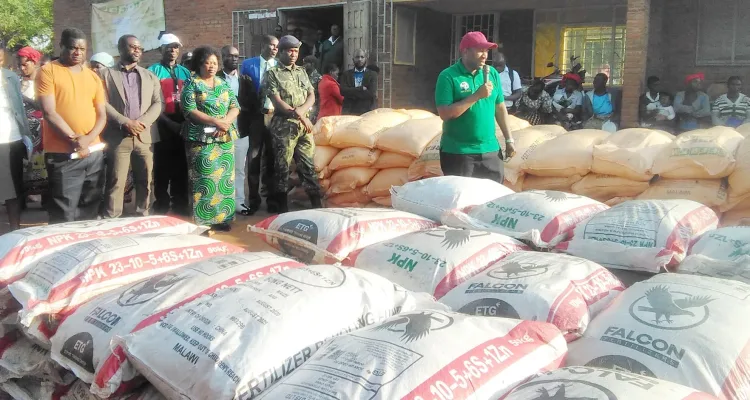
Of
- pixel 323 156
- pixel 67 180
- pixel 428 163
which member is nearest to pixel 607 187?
pixel 428 163

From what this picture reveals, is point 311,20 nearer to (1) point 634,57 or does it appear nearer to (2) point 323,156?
(1) point 634,57

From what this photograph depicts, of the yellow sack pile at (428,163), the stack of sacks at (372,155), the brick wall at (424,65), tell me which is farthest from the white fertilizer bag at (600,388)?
the brick wall at (424,65)

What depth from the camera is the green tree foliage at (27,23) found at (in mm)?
28359

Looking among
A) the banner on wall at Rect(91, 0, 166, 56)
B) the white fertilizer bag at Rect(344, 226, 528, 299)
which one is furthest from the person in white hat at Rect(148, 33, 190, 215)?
the banner on wall at Rect(91, 0, 166, 56)

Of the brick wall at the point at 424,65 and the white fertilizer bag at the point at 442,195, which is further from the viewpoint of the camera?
the brick wall at the point at 424,65

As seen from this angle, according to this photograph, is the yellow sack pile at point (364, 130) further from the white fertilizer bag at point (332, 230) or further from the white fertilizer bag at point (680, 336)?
the white fertilizer bag at point (680, 336)

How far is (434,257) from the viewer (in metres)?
2.33

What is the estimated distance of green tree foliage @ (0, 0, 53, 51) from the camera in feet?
93.0

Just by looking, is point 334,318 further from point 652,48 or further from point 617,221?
point 652,48

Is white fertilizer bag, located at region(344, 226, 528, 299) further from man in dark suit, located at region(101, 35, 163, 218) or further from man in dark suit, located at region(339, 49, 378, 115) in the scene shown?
man in dark suit, located at region(339, 49, 378, 115)

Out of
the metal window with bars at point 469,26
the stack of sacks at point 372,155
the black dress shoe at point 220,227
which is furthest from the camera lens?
the metal window with bars at point 469,26

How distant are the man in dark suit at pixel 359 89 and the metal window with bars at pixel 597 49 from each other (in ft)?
13.2

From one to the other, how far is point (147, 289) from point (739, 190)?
144 inches

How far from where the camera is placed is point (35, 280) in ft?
7.50
